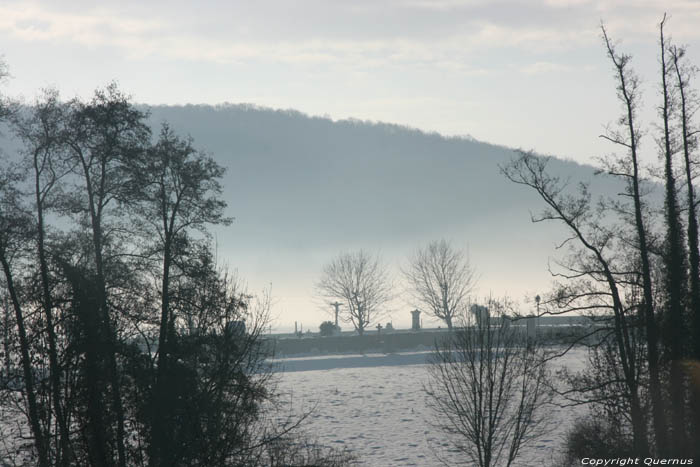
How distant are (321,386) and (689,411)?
35.4 m

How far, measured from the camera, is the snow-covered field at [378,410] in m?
35.4

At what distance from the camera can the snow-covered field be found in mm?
35438

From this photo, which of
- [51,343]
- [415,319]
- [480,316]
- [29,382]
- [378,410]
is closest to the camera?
[51,343]

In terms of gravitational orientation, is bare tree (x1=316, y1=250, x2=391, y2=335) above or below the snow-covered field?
above

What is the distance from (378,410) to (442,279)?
56373 millimetres

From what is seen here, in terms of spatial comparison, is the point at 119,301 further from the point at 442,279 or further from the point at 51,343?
the point at 442,279

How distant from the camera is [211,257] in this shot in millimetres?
25672

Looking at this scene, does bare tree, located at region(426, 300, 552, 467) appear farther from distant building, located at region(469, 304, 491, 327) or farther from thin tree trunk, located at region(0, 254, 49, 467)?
thin tree trunk, located at region(0, 254, 49, 467)

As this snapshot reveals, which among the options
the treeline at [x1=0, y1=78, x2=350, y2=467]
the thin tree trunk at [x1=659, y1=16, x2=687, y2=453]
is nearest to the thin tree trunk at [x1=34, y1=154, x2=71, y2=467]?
the treeline at [x1=0, y1=78, x2=350, y2=467]

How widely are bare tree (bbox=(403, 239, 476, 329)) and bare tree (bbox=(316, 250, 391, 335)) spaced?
4.50 m

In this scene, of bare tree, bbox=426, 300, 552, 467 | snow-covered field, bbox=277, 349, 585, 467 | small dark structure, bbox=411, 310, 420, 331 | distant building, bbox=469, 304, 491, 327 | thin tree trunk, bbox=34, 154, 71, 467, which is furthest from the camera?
small dark structure, bbox=411, 310, 420, 331

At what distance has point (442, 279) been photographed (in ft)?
339

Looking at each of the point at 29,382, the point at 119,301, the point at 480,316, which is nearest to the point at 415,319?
the point at 480,316

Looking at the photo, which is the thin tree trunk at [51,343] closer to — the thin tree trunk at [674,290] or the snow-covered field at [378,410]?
the snow-covered field at [378,410]
